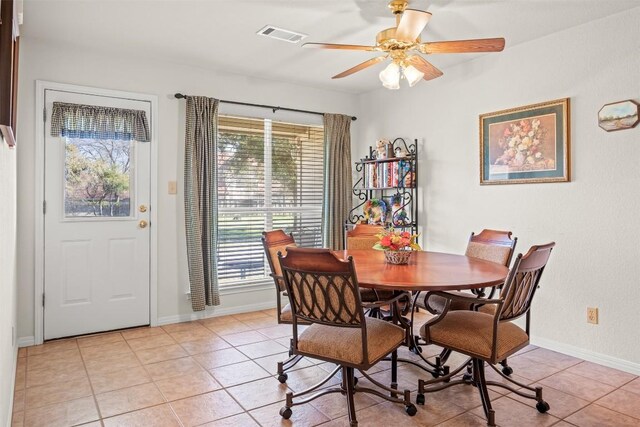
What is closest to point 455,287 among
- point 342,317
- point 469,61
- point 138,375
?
point 342,317

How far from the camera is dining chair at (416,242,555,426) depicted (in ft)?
6.98

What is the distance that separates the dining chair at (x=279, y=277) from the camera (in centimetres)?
274

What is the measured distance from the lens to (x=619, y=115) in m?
2.95

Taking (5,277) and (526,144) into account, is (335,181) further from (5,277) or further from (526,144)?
(5,277)

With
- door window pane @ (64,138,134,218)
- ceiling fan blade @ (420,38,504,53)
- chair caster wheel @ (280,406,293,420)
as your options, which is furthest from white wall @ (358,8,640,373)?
door window pane @ (64,138,134,218)

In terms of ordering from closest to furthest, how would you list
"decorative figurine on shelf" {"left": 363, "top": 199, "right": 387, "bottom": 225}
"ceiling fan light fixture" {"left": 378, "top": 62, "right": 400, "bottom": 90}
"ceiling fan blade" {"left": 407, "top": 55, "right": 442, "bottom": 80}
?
"ceiling fan light fixture" {"left": 378, "top": 62, "right": 400, "bottom": 90} < "ceiling fan blade" {"left": 407, "top": 55, "right": 442, "bottom": 80} < "decorative figurine on shelf" {"left": 363, "top": 199, "right": 387, "bottom": 225}

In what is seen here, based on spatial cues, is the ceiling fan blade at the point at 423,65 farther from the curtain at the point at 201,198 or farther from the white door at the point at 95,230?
the white door at the point at 95,230

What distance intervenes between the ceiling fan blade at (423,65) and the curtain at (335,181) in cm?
208

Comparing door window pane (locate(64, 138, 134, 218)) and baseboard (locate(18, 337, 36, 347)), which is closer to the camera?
baseboard (locate(18, 337, 36, 347))

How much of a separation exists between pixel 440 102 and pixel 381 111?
87 cm

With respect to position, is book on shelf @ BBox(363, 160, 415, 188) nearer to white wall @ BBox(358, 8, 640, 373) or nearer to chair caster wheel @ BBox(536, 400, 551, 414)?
white wall @ BBox(358, 8, 640, 373)

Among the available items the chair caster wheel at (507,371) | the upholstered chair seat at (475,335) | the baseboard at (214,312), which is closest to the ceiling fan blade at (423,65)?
the upholstered chair seat at (475,335)

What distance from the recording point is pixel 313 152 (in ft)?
16.5

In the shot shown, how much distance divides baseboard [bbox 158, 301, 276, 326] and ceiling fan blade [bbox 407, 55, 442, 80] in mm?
2884
